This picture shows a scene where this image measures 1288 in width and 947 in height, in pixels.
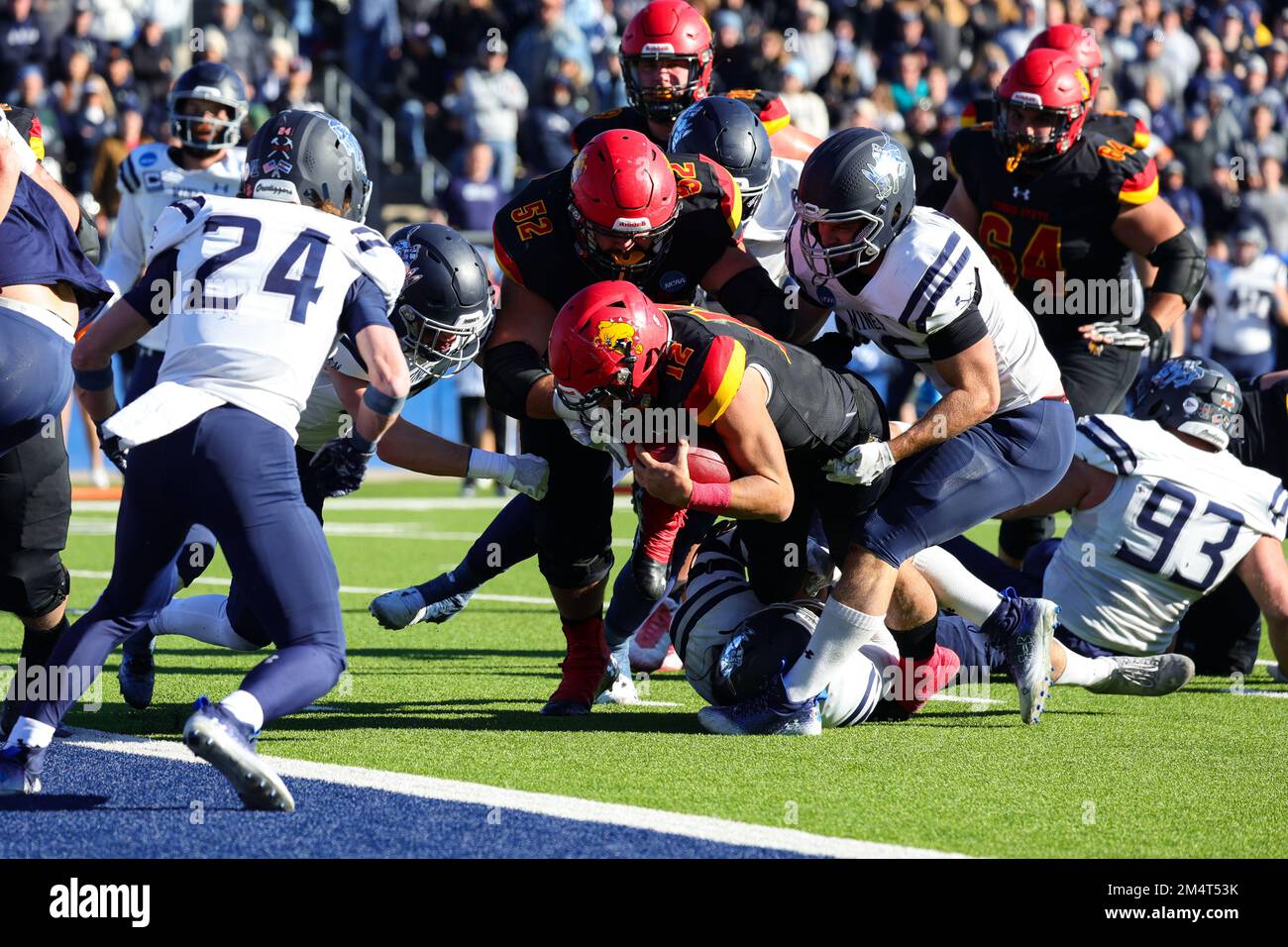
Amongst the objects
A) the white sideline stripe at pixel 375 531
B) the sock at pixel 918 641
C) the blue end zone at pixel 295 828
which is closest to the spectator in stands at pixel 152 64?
the white sideline stripe at pixel 375 531

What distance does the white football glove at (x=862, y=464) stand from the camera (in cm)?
475

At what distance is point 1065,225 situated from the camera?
6844 mm

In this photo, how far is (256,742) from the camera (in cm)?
463

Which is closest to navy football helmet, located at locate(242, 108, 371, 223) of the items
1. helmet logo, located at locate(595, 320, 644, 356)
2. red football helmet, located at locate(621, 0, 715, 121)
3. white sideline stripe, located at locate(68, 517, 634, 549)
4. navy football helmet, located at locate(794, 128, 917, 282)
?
helmet logo, located at locate(595, 320, 644, 356)

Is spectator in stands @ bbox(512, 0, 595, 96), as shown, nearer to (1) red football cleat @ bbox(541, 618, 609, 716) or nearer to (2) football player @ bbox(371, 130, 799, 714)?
(2) football player @ bbox(371, 130, 799, 714)

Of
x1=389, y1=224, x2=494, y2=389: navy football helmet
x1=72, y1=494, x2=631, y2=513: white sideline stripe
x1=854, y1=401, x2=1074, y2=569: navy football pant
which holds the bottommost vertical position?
x1=72, y1=494, x2=631, y2=513: white sideline stripe

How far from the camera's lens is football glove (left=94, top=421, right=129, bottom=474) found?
13.2 ft

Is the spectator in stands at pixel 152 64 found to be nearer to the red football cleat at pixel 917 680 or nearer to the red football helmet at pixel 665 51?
the red football helmet at pixel 665 51

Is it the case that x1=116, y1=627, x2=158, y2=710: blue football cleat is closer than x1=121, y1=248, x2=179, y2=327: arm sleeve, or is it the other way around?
x1=121, y1=248, x2=179, y2=327: arm sleeve

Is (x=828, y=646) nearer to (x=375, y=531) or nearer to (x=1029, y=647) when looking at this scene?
(x=1029, y=647)

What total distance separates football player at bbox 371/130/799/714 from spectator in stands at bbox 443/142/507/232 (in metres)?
8.96

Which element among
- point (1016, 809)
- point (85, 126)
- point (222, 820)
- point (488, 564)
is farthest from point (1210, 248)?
point (222, 820)

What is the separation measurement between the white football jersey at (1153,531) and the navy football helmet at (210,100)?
370cm
